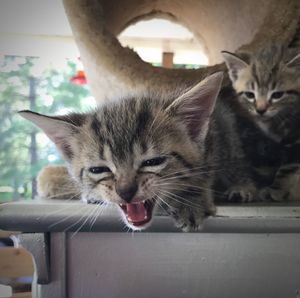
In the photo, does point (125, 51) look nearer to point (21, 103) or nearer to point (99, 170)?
point (99, 170)

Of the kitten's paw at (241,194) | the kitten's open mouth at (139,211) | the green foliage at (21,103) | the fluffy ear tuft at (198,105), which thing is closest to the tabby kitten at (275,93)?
the kitten's paw at (241,194)

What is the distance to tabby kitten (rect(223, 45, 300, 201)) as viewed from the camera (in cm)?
102

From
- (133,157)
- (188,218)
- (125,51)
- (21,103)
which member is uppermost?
(125,51)

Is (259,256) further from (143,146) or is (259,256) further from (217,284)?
(143,146)

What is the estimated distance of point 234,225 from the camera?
712 millimetres

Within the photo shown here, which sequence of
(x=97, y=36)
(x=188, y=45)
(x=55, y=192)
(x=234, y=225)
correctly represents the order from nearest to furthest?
(x=234, y=225)
(x=55, y=192)
(x=97, y=36)
(x=188, y=45)

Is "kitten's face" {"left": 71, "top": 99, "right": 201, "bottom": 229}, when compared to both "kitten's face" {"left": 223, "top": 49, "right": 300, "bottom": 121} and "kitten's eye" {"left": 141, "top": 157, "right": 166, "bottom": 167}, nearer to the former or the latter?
"kitten's eye" {"left": 141, "top": 157, "right": 166, "bottom": 167}

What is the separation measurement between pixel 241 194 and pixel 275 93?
328 mm

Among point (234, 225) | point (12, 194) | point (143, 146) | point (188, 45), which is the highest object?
point (188, 45)

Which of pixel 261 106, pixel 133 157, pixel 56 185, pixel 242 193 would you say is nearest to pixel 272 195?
pixel 242 193

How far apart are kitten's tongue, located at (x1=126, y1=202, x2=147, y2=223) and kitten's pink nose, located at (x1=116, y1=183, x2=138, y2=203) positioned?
32 millimetres

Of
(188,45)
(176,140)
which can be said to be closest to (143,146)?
(176,140)

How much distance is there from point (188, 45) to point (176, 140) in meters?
1.45

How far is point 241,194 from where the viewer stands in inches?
33.6
